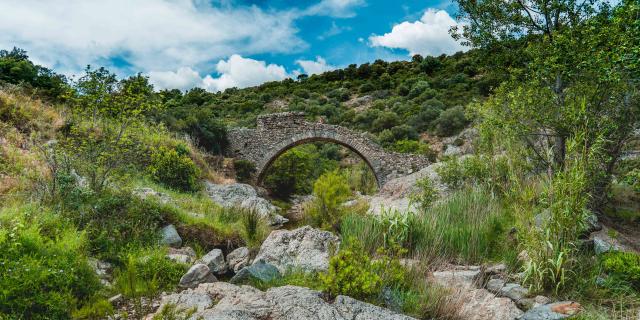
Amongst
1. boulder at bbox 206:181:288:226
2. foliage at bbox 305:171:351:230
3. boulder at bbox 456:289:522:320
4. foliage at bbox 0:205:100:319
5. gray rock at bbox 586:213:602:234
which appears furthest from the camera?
boulder at bbox 206:181:288:226

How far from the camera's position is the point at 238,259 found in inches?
259

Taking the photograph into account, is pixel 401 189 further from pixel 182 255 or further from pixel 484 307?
pixel 484 307

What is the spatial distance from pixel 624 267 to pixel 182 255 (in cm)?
550

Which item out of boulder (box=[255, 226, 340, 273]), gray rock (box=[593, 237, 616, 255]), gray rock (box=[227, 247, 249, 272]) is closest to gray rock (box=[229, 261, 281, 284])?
boulder (box=[255, 226, 340, 273])

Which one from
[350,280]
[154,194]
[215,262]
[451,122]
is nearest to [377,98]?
[451,122]

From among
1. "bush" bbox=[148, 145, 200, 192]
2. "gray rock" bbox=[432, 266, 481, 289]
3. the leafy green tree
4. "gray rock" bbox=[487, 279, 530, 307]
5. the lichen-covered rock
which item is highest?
the leafy green tree

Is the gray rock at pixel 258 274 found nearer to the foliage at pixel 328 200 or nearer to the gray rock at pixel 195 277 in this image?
the gray rock at pixel 195 277

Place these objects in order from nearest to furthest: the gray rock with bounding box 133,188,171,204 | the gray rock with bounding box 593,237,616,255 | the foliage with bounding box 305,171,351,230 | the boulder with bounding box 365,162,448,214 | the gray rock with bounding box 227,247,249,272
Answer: the gray rock with bounding box 593,237,616,255 → the gray rock with bounding box 227,247,249,272 → the gray rock with bounding box 133,188,171,204 → the foliage with bounding box 305,171,351,230 → the boulder with bounding box 365,162,448,214

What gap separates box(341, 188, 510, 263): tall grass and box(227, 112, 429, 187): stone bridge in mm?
9978

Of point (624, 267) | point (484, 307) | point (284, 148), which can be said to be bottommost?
point (484, 307)

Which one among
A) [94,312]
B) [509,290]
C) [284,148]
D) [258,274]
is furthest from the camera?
[284,148]

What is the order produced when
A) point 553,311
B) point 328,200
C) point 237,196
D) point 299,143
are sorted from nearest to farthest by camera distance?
point 553,311, point 328,200, point 237,196, point 299,143

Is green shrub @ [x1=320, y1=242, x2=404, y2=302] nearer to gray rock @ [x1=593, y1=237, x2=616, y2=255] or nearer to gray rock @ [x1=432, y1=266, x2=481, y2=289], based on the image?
gray rock @ [x1=432, y1=266, x2=481, y2=289]

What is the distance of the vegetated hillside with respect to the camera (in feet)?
80.4
